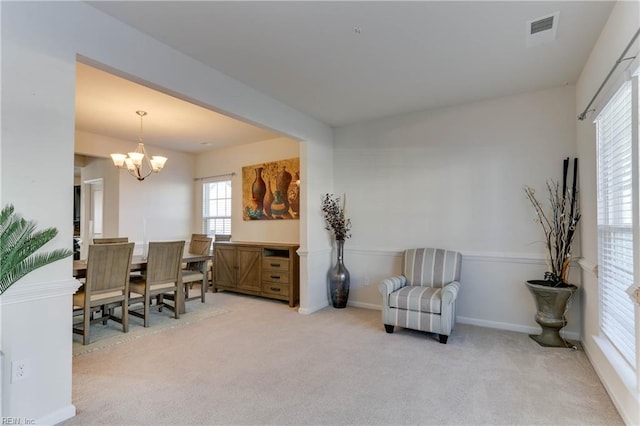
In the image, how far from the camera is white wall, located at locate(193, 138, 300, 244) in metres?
5.40

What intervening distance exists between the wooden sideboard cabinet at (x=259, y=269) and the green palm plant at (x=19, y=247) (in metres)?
3.08

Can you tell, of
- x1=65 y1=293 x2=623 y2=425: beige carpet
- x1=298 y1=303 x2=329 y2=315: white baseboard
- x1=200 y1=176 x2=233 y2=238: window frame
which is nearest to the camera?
x1=65 y1=293 x2=623 y2=425: beige carpet

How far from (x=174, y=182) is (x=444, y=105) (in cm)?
512

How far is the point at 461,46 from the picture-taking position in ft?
8.59

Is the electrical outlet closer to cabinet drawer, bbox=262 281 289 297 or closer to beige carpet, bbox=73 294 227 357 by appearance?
beige carpet, bbox=73 294 227 357

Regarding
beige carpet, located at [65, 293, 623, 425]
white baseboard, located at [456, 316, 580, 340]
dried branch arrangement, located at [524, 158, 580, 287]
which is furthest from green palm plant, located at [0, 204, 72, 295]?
dried branch arrangement, located at [524, 158, 580, 287]

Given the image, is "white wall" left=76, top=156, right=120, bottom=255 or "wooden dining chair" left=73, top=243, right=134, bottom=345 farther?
"white wall" left=76, top=156, right=120, bottom=255

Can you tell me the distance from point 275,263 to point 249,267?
1.81 ft

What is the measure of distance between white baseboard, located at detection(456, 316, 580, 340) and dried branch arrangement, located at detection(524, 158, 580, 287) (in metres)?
0.59

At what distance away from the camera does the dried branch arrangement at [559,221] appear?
317cm

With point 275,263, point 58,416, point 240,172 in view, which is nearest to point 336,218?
point 275,263

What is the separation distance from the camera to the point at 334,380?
2.46 meters

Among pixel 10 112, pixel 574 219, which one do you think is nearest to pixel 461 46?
pixel 574 219

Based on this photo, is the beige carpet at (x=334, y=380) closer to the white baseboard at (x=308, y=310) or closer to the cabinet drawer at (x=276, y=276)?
the white baseboard at (x=308, y=310)
